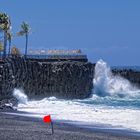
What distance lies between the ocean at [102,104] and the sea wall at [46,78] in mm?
1228

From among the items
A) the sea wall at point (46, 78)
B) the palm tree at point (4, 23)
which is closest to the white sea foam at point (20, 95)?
the sea wall at point (46, 78)

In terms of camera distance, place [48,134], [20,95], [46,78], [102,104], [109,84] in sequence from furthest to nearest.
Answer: [109,84], [46,78], [102,104], [20,95], [48,134]

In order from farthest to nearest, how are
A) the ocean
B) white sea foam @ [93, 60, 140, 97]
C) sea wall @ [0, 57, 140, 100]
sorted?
white sea foam @ [93, 60, 140, 97], sea wall @ [0, 57, 140, 100], the ocean

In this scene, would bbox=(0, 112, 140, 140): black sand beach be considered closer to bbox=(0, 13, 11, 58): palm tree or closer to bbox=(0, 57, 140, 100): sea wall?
bbox=(0, 57, 140, 100): sea wall

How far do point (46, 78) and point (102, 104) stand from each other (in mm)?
7818

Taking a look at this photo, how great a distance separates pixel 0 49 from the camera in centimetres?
7588

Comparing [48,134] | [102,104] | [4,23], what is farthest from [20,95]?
[48,134]

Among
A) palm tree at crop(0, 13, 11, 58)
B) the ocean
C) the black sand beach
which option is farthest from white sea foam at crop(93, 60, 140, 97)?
the black sand beach

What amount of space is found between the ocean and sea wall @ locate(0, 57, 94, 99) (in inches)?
48.4

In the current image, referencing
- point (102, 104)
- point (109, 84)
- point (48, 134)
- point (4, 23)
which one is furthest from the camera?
point (109, 84)

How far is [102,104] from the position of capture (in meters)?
54.8

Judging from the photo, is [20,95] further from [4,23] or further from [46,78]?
[4,23]

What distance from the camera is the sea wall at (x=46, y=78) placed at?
2051 inches

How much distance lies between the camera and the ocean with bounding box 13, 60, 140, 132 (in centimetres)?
3275
